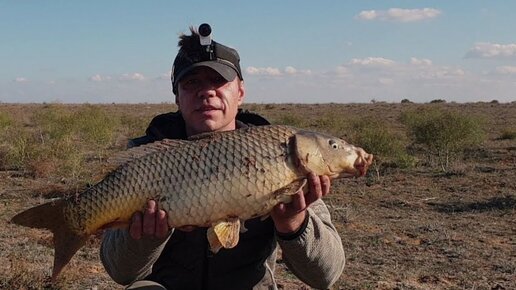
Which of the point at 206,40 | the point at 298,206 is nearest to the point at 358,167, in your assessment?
the point at 298,206

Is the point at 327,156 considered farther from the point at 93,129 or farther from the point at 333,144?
the point at 93,129

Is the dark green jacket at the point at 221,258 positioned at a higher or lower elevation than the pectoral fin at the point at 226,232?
lower

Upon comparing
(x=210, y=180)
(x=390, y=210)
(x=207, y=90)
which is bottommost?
(x=390, y=210)

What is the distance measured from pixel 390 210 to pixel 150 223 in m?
10.9

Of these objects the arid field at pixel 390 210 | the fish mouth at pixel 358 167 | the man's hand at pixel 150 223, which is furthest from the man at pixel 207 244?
the arid field at pixel 390 210

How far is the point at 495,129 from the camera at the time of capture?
3603 centimetres

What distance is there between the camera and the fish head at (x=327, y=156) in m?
3.43

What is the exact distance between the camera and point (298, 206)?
348cm

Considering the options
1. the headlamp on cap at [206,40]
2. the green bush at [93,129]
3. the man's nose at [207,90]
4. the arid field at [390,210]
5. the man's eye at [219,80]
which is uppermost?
the headlamp on cap at [206,40]

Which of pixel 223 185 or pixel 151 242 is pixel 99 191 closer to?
pixel 151 242

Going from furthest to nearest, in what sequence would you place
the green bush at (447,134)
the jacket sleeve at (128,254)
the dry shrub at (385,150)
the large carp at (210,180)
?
the green bush at (447,134)
the dry shrub at (385,150)
the jacket sleeve at (128,254)
the large carp at (210,180)

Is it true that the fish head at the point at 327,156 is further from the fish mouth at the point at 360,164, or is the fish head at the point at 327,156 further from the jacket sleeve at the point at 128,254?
the jacket sleeve at the point at 128,254

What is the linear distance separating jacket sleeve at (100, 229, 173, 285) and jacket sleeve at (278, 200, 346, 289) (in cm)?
86

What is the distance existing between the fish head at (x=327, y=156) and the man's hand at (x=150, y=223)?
2.84 feet
